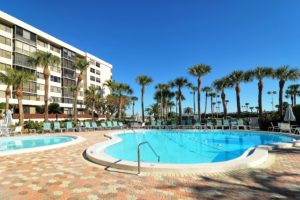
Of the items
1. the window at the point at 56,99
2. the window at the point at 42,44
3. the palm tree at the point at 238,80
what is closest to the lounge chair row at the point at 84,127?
the palm tree at the point at 238,80

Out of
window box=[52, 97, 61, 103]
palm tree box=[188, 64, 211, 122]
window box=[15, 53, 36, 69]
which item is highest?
window box=[15, 53, 36, 69]

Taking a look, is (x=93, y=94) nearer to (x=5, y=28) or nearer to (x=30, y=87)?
(x=30, y=87)

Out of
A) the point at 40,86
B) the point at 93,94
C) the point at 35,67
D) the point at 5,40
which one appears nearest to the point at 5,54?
the point at 5,40

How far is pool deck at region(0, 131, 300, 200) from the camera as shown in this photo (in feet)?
13.8

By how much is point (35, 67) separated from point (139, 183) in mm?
40493

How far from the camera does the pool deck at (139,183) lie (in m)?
4.20

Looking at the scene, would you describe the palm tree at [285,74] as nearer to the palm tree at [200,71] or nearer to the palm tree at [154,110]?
the palm tree at [200,71]

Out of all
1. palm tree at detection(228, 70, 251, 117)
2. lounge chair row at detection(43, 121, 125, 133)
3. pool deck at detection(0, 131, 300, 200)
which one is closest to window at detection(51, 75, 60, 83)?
lounge chair row at detection(43, 121, 125, 133)

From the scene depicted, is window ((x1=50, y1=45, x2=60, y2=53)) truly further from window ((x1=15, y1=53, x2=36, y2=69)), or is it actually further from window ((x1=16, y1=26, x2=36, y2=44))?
window ((x1=15, y1=53, x2=36, y2=69))

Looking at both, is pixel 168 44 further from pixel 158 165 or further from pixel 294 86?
pixel 294 86

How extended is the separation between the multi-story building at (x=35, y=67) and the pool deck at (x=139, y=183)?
28.4 m

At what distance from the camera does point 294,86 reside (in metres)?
57.6

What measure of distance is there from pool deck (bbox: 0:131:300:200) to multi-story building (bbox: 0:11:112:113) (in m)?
28.4

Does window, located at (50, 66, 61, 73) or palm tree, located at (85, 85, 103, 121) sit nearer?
palm tree, located at (85, 85, 103, 121)
